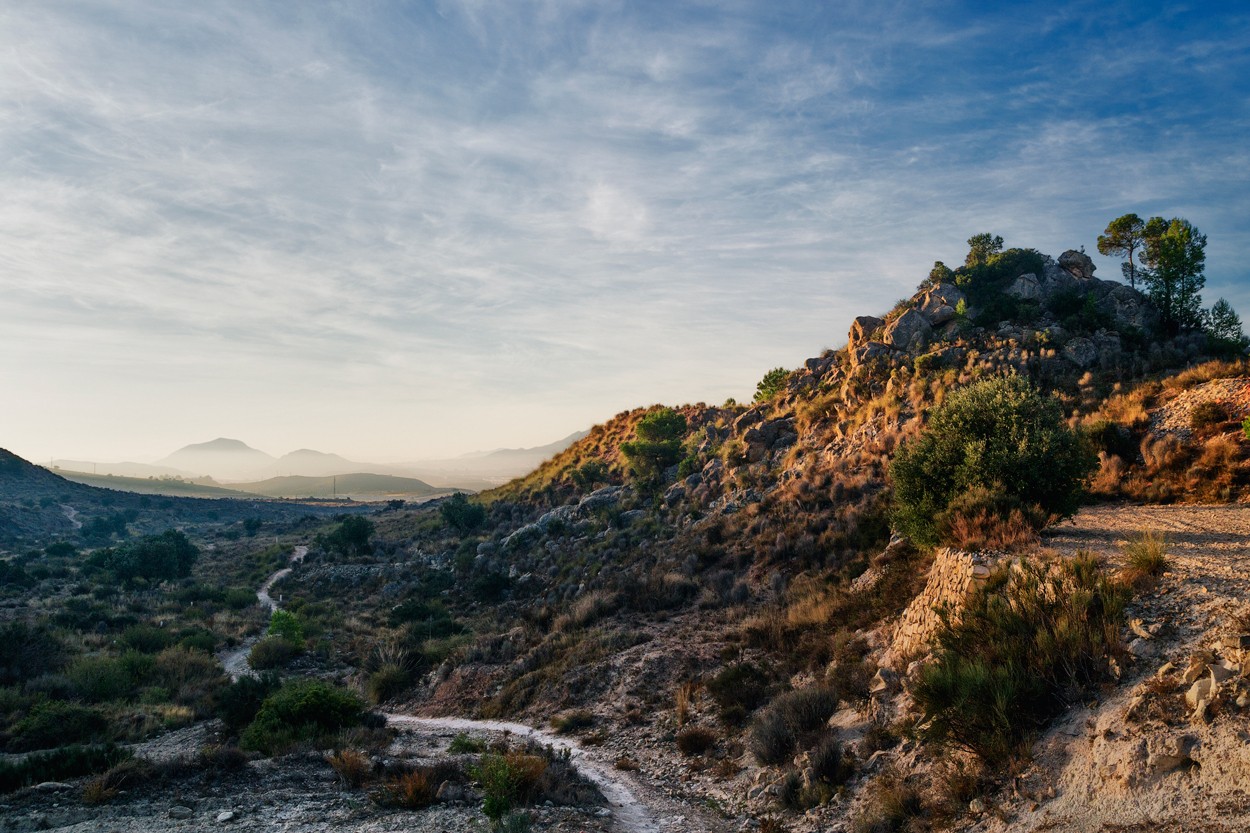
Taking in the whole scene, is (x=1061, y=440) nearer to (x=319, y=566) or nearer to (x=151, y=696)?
(x=151, y=696)

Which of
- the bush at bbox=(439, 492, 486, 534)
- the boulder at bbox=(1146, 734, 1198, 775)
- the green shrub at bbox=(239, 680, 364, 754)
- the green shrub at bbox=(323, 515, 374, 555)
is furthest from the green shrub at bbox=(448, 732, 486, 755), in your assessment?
the green shrub at bbox=(323, 515, 374, 555)

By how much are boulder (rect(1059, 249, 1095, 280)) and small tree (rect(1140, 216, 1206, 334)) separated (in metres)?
3.81

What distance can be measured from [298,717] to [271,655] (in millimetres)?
13561

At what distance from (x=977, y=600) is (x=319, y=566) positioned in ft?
168

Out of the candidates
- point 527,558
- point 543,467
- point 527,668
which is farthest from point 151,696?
point 543,467

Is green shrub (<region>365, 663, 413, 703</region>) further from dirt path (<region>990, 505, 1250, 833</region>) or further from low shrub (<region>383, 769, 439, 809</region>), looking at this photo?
dirt path (<region>990, 505, 1250, 833</region>)

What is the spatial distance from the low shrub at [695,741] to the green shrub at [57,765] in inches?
464

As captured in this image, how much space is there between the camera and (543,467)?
66.6 metres

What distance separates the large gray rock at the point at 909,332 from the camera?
3620 cm

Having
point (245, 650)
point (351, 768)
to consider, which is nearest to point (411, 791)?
point (351, 768)

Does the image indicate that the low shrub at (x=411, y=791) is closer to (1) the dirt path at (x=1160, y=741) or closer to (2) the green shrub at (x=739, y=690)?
(2) the green shrub at (x=739, y=690)

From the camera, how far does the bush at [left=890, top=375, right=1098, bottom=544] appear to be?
1502 centimetres

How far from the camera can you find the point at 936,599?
13.5 meters

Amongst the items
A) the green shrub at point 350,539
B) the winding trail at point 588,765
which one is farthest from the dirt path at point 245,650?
the winding trail at point 588,765
